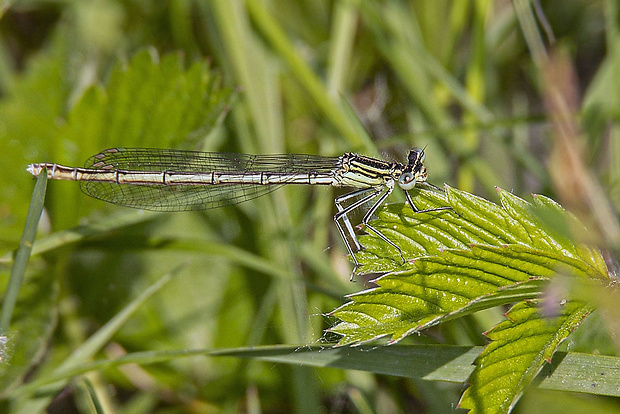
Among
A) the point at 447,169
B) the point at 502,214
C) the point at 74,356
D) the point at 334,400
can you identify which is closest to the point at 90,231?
the point at 74,356

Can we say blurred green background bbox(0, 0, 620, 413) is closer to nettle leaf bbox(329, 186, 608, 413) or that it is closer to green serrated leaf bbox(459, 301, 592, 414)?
nettle leaf bbox(329, 186, 608, 413)

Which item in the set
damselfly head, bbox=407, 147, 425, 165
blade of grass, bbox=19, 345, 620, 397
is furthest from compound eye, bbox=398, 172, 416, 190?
blade of grass, bbox=19, 345, 620, 397

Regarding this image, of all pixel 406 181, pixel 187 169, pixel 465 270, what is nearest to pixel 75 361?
pixel 187 169

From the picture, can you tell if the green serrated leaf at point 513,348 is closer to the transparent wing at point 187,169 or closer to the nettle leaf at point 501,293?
the nettle leaf at point 501,293

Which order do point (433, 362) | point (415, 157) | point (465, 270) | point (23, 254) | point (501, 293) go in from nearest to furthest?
point (501, 293)
point (465, 270)
point (433, 362)
point (23, 254)
point (415, 157)

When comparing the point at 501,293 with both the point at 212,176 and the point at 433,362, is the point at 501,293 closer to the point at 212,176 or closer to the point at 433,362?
the point at 433,362

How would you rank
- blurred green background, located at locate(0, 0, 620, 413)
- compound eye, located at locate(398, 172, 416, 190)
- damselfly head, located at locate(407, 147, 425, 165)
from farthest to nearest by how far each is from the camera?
blurred green background, located at locate(0, 0, 620, 413) < damselfly head, located at locate(407, 147, 425, 165) < compound eye, located at locate(398, 172, 416, 190)

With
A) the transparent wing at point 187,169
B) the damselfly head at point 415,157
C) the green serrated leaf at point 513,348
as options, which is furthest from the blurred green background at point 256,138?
the green serrated leaf at point 513,348
